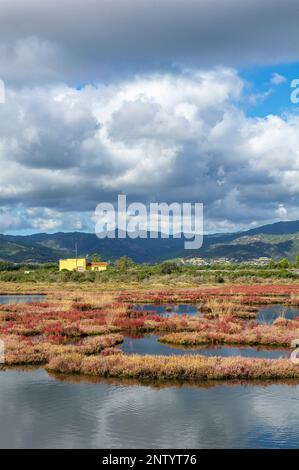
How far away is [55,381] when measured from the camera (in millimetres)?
21016

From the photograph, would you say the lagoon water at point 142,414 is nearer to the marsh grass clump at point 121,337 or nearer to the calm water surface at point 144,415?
the calm water surface at point 144,415

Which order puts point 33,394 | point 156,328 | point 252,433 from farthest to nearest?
point 156,328
point 33,394
point 252,433

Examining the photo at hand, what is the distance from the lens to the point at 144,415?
16.6 metres

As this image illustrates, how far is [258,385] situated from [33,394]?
8475mm

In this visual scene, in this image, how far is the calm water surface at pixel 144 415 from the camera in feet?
47.6

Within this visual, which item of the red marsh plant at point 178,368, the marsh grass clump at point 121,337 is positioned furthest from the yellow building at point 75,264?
the red marsh plant at point 178,368

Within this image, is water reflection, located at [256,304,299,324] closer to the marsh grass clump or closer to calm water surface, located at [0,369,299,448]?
the marsh grass clump

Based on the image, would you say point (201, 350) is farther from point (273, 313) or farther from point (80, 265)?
point (80, 265)

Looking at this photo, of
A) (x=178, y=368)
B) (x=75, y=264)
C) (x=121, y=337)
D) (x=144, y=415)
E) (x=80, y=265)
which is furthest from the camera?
(x=75, y=264)

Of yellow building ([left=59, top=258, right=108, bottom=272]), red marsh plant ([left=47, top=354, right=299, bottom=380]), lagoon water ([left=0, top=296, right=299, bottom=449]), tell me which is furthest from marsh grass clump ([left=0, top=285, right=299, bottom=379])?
yellow building ([left=59, top=258, right=108, bottom=272])

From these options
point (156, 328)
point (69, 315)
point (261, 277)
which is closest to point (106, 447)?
point (156, 328)

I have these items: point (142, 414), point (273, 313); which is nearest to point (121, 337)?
point (142, 414)

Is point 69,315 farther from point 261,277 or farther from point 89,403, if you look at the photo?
point 261,277

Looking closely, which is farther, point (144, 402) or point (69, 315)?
point (69, 315)
